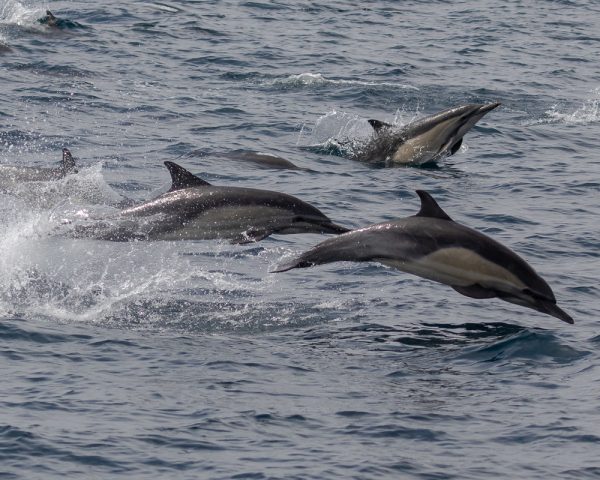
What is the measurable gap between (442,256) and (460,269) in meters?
0.23

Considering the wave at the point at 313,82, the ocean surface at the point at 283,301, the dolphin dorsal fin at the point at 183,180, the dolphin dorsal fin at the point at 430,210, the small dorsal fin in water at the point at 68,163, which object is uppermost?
the dolphin dorsal fin at the point at 430,210

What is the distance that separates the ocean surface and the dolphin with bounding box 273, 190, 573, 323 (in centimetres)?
53

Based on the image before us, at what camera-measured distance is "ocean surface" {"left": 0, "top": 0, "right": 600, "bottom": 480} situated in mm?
10641

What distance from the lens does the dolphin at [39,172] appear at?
56.4 ft

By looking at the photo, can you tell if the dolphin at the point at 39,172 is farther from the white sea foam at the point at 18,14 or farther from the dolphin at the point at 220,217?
the white sea foam at the point at 18,14

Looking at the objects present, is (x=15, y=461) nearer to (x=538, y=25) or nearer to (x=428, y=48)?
(x=428, y=48)

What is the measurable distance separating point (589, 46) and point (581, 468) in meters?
27.3

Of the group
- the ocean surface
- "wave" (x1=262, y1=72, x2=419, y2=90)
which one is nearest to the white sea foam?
the ocean surface

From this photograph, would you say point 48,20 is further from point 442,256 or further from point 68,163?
point 442,256

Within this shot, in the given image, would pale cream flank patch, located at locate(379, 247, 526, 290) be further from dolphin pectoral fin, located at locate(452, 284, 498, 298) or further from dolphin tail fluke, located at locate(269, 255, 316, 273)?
dolphin tail fluke, located at locate(269, 255, 316, 273)

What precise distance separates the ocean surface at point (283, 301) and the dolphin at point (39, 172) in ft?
0.59

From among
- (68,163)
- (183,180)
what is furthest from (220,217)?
(68,163)

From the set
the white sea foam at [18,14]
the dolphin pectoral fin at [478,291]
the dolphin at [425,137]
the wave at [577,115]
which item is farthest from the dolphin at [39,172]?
the white sea foam at [18,14]

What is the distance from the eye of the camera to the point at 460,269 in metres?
13.0
